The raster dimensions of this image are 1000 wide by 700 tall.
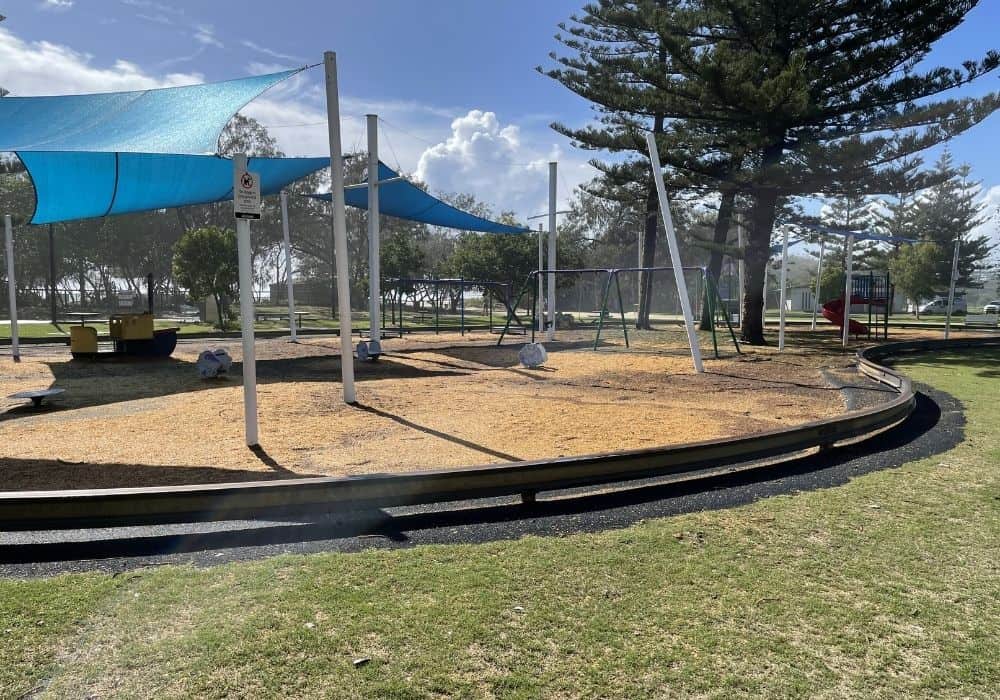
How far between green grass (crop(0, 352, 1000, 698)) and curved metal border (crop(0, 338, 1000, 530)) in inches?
24.3

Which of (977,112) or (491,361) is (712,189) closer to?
(977,112)

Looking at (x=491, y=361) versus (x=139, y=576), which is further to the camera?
(x=491, y=361)

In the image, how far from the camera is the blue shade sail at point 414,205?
52.3ft

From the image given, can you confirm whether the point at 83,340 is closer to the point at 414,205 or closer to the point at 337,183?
the point at 414,205

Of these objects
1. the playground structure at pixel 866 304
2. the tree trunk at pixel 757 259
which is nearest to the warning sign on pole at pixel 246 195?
the tree trunk at pixel 757 259

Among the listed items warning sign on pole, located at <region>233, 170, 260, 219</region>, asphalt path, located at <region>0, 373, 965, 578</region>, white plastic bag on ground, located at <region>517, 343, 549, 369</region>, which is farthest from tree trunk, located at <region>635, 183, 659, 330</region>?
warning sign on pole, located at <region>233, 170, 260, 219</region>

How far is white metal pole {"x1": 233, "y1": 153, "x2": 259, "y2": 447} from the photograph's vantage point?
5266 millimetres

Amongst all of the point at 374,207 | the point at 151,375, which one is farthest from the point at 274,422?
the point at 374,207

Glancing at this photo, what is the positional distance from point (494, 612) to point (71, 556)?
243 cm

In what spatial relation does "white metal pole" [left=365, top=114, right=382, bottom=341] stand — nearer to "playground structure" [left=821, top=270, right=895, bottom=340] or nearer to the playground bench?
the playground bench

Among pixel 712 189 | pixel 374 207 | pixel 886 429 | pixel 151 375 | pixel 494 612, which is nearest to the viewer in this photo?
pixel 494 612

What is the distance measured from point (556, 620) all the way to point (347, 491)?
180 centimetres

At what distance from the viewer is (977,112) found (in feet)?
53.7

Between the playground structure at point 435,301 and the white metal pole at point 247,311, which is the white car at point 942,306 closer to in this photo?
the playground structure at point 435,301
